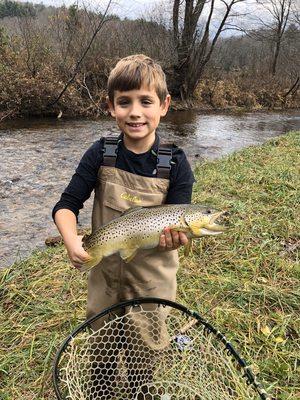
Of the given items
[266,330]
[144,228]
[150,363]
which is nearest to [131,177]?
[144,228]

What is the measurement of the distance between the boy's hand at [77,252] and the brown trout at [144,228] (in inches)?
1.1

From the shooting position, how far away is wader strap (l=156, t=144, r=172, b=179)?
80.6 inches

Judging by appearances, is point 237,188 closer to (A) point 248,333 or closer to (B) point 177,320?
(A) point 248,333

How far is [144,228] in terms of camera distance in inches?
75.4

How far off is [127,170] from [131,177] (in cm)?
5

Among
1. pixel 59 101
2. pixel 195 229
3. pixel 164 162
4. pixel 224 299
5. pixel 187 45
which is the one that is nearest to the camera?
pixel 195 229

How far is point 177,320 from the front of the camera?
2494 mm

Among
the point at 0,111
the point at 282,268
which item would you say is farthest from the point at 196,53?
the point at 282,268

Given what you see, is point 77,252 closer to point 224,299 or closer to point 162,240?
point 162,240

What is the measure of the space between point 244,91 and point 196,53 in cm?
429

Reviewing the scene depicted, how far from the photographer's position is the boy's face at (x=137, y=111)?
6.52ft

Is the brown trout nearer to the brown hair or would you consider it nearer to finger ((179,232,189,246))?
finger ((179,232,189,246))

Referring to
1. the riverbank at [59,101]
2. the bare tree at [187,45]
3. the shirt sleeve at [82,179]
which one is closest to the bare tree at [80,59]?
the riverbank at [59,101]

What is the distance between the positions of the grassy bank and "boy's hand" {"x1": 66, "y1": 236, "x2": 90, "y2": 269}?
1.01 metres
